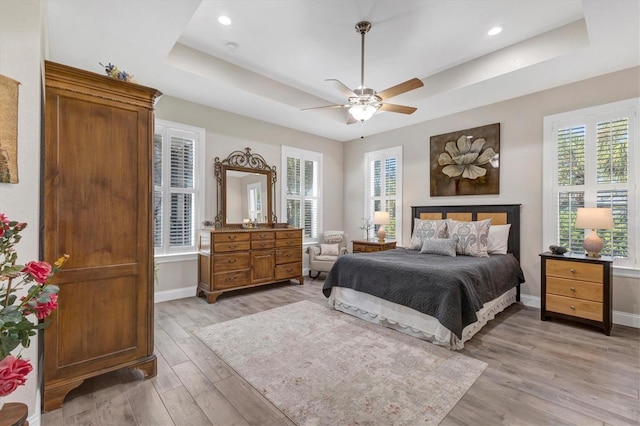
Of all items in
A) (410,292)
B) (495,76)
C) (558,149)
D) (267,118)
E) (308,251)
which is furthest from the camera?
(308,251)

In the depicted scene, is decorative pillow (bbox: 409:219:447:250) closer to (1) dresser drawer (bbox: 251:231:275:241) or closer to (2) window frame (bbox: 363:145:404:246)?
(2) window frame (bbox: 363:145:404:246)

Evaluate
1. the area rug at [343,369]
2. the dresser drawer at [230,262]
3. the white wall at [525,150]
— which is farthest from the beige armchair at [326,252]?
the area rug at [343,369]

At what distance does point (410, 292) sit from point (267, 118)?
377 centimetres

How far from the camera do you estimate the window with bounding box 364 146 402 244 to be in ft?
18.5

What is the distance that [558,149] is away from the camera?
3875 mm

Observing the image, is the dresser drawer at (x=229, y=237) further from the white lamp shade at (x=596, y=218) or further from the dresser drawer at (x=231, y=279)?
the white lamp shade at (x=596, y=218)

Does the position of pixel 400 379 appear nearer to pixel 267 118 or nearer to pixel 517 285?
pixel 517 285

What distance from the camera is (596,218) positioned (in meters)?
3.19

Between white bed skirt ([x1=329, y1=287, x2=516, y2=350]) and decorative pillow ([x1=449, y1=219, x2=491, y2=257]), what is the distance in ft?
2.05

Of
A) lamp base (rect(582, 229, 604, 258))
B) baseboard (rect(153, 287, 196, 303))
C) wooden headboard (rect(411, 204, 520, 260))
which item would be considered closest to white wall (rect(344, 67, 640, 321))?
wooden headboard (rect(411, 204, 520, 260))

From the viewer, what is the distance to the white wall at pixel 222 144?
4.27 m

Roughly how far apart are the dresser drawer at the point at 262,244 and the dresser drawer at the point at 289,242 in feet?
0.37

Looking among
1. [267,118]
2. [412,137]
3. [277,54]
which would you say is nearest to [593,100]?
[412,137]

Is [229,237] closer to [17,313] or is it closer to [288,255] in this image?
[288,255]
